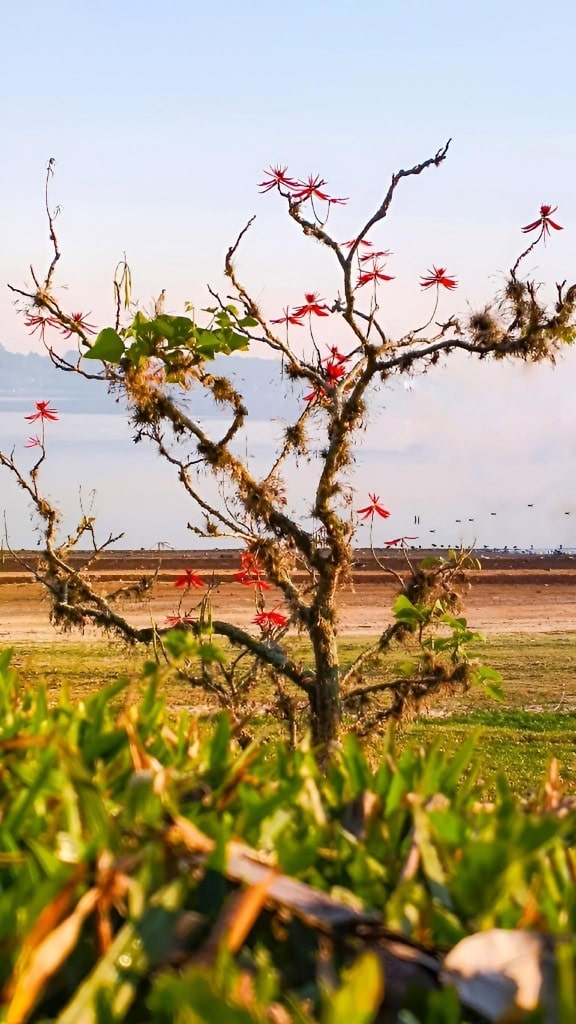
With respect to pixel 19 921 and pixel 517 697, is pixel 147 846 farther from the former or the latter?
pixel 517 697

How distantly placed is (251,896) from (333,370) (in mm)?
5220

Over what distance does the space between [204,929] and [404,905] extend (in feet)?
0.76

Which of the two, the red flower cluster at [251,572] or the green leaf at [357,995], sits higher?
the red flower cluster at [251,572]

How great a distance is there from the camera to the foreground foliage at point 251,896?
1.13m

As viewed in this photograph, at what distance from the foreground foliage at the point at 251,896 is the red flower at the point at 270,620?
174 inches

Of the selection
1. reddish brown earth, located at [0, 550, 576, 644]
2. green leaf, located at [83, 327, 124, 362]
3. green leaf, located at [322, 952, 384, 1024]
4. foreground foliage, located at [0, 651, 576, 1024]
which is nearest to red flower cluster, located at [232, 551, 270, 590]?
green leaf, located at [83, 327, 124, 362]

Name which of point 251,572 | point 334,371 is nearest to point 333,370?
point 334,371

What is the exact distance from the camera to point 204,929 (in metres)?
1.27

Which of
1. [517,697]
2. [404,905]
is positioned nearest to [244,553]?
[404,905]

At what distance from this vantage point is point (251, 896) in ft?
3.87

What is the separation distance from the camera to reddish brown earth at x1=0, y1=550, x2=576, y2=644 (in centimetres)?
2275

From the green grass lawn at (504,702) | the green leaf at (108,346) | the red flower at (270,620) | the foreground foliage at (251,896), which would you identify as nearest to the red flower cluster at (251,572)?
the red flower at (270,620)

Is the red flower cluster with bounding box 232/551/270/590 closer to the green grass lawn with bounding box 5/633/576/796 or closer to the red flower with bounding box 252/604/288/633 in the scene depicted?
the red flower with bounding box 252/604/288/633

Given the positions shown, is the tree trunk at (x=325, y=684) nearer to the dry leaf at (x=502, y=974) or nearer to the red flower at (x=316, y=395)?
the red flower at (x=316, y=395)
